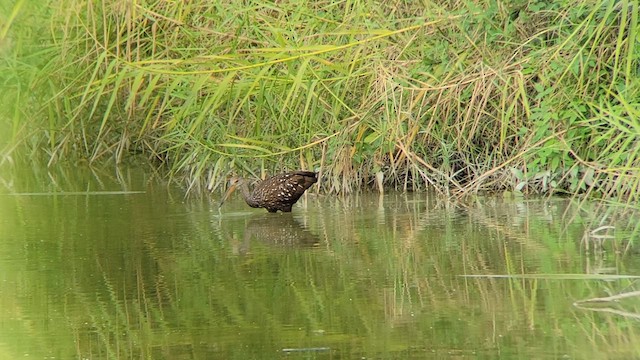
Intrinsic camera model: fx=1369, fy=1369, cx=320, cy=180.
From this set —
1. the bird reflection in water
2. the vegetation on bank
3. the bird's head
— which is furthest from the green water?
the vegetation on bank

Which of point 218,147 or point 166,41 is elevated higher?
point 166,41

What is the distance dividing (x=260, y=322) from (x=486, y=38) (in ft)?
12.7

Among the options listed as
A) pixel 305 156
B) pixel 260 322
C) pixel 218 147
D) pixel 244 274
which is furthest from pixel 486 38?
pixel 260 322

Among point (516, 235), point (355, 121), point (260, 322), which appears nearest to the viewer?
point (260, 322)

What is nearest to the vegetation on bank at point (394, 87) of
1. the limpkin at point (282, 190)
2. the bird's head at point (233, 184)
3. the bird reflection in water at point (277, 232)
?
the bird's head at point (233, 184)

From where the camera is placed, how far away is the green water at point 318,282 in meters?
4.89

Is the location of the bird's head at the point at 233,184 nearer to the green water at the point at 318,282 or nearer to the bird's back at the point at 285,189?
the green water at the point at 318,282

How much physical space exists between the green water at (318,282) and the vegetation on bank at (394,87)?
0.33m

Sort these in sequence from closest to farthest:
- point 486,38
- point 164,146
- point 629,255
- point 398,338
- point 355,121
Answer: point 398,338 < point 629,255 < point 486,38 < point 355,121 < point 164,146

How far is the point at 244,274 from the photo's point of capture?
6.45 m

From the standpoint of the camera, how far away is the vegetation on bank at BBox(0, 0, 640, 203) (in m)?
8.08

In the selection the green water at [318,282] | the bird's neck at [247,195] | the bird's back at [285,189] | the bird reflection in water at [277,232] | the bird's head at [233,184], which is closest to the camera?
the green water at [318,282]

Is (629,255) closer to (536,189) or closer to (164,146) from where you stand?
(536,189)

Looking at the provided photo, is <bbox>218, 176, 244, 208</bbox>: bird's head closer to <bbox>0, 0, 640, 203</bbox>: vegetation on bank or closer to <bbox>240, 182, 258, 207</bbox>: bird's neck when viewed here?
<bbox>240, 182, 258, 207</bbox>: bird's neck
